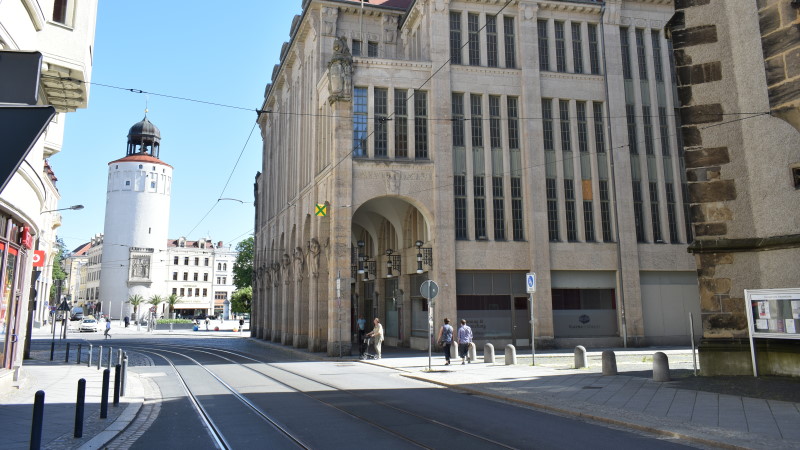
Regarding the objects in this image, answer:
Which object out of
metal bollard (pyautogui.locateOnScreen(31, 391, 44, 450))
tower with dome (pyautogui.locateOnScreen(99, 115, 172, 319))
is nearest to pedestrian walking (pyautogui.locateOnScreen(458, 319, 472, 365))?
metal bollard (pyautogui.locateOnScreen(31, 391, 44, 450))

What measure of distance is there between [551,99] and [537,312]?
1149cm

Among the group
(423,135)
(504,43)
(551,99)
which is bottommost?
(423,135)

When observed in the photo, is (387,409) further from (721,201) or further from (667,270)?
(667,270)

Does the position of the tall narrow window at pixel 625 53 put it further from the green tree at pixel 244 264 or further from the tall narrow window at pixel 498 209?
the green tree at pixel 244 264

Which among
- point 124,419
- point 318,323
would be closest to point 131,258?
point 318,323

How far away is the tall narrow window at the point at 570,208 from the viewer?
30.0m

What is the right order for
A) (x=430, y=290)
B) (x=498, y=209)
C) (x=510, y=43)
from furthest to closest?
(x=510, y=43) → (x=498, y=209) → (x=430, y=290)

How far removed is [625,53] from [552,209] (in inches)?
406

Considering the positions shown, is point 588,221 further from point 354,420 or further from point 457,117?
point 354,420

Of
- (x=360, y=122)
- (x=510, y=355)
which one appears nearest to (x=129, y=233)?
(x=360, y=122)

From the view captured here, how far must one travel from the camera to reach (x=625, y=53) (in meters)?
32.1

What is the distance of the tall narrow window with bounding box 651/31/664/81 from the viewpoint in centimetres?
3230

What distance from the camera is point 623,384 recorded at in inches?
556

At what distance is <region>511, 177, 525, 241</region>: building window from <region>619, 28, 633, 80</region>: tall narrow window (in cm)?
901
